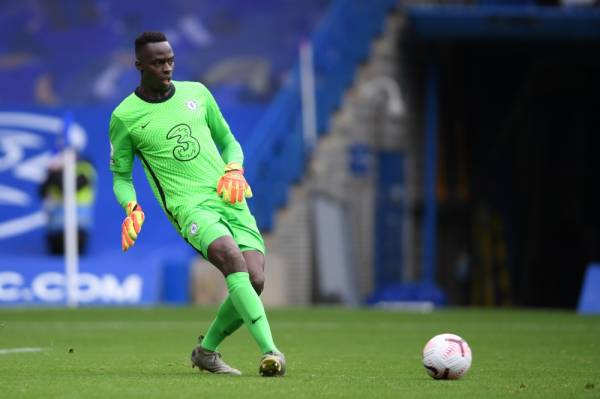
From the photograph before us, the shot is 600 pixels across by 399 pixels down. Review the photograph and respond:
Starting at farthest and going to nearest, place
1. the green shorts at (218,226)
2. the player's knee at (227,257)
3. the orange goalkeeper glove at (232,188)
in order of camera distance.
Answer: the orange goalkeeper glove at (232,188) → the green shorts at (218,226) → the player's knee at (227,257)

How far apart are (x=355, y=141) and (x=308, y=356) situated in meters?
17.4

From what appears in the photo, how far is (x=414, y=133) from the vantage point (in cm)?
3005

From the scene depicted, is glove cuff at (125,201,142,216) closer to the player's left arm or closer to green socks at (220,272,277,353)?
the player's left arm

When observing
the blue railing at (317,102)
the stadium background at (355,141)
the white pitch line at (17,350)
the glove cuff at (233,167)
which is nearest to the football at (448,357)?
the glove cuff at (233,167)

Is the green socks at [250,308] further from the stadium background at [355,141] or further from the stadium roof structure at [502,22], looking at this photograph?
the stadium roof structure at [502,22]

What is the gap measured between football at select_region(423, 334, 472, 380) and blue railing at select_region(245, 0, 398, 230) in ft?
58.2

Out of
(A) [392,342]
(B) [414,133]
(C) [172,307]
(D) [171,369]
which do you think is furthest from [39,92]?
(D) [171,369]

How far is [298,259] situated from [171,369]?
17186 millimetres

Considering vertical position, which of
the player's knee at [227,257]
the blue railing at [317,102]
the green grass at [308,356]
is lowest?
the green grass at [308,356]

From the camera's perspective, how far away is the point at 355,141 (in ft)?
95.5

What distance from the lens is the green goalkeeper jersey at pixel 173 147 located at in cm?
957

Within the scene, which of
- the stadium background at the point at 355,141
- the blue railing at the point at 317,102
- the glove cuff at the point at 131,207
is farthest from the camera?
the stadium background at the point at 355,141

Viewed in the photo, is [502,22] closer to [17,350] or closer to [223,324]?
[17,350]

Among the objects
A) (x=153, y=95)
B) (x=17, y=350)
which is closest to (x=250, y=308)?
(x=153, y=95)
